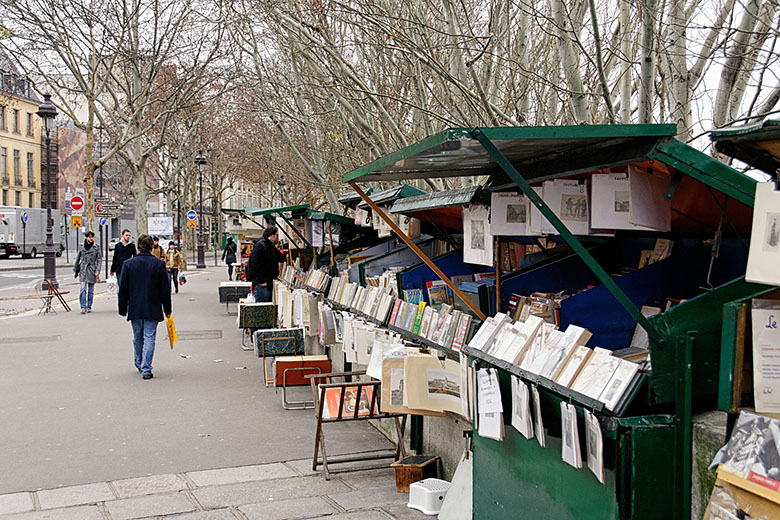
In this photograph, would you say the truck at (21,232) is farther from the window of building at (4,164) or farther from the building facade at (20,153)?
the building facade at (20,153)

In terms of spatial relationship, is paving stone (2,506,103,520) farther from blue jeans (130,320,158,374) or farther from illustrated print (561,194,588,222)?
blue jeans (130,320,158,374)

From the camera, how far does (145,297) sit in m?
10.9

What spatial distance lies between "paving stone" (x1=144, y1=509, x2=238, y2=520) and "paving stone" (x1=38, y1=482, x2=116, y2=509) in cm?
74

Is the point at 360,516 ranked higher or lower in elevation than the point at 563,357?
lower

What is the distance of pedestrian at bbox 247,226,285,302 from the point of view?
47.2ft

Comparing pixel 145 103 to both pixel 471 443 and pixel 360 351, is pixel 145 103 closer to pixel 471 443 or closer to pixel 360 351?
pixel 360 351

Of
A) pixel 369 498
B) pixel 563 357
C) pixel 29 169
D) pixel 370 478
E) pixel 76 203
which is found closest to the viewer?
pixel 563 357

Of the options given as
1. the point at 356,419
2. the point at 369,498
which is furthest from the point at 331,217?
the point at 369,498

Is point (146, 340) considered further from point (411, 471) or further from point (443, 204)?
point (443, 204)

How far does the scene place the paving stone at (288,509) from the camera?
5.54 meters

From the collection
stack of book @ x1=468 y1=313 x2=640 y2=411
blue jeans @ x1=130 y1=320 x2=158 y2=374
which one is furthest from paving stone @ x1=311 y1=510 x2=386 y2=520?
blue jeans @ x1=130 y1=320 x2=158 y2=374

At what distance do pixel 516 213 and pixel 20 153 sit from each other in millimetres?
77405

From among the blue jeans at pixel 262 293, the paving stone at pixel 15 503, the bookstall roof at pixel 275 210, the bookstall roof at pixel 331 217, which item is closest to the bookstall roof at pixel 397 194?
the paving stone at pixel 15 503

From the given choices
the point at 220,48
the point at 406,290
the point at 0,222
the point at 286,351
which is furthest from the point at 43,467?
the point at 0,222
